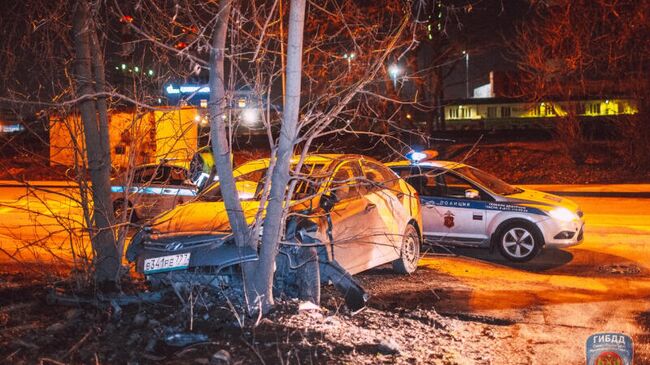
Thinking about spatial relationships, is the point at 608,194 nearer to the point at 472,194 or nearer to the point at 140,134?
the point at 472,194

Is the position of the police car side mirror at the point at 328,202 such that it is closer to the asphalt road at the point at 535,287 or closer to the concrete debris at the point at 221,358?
the asphalt road at the point at 535,287

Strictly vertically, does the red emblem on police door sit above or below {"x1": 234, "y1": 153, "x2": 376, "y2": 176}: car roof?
below

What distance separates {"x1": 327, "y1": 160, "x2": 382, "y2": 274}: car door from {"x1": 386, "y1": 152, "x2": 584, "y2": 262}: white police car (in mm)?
2095

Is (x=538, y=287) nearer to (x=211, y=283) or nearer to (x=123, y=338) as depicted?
(x=211, y=283)

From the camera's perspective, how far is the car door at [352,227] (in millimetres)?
7359

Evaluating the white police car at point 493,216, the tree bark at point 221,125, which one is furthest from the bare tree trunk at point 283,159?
the white police car at point 493,216

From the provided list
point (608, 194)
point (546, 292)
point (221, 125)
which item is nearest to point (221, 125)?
point (221, 125)

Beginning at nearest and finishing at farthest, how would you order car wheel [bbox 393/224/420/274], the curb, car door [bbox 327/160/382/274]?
1. car door [bbox 327/160/382/274]
2. car wheel [bbox 393/224/420/274]
3. the curb

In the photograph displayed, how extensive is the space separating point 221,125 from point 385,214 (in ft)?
10.4

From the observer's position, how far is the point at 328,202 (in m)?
7.25

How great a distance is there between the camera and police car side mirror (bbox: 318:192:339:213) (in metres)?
7.25
